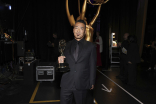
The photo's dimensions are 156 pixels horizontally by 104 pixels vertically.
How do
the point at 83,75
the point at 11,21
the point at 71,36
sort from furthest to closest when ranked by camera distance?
the point at 71,36 < the point at 11,21 < the point at 83,75

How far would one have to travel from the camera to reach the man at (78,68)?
150 cm

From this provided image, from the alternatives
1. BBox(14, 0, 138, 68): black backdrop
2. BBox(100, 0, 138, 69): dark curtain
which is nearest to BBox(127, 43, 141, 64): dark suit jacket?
BBox(14, 0, 138, 68): black backdrop

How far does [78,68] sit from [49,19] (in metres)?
6.74

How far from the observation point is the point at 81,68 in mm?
1517

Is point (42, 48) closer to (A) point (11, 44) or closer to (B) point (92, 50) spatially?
(A) point (11, 44)

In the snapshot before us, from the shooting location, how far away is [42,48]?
7754 millimetres

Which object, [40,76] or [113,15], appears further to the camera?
[113,15]

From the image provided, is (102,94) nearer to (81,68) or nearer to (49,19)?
(81,68)

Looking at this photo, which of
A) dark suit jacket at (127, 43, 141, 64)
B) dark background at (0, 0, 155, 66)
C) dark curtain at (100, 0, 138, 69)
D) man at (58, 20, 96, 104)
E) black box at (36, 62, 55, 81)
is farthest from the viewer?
dark curtain at (100, 0, 138, 69)

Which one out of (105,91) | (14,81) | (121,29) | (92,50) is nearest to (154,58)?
(121,29)

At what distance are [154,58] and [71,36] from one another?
177 inches

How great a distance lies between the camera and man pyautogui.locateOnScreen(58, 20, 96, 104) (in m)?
1.50

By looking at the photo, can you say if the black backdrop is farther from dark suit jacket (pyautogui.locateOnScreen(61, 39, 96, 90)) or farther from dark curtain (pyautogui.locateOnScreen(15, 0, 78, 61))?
dark suit jacket (pyautogui.locateOnScreen(61, 39, 96, 90))

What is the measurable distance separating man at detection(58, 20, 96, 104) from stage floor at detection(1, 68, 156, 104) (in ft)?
5.03
